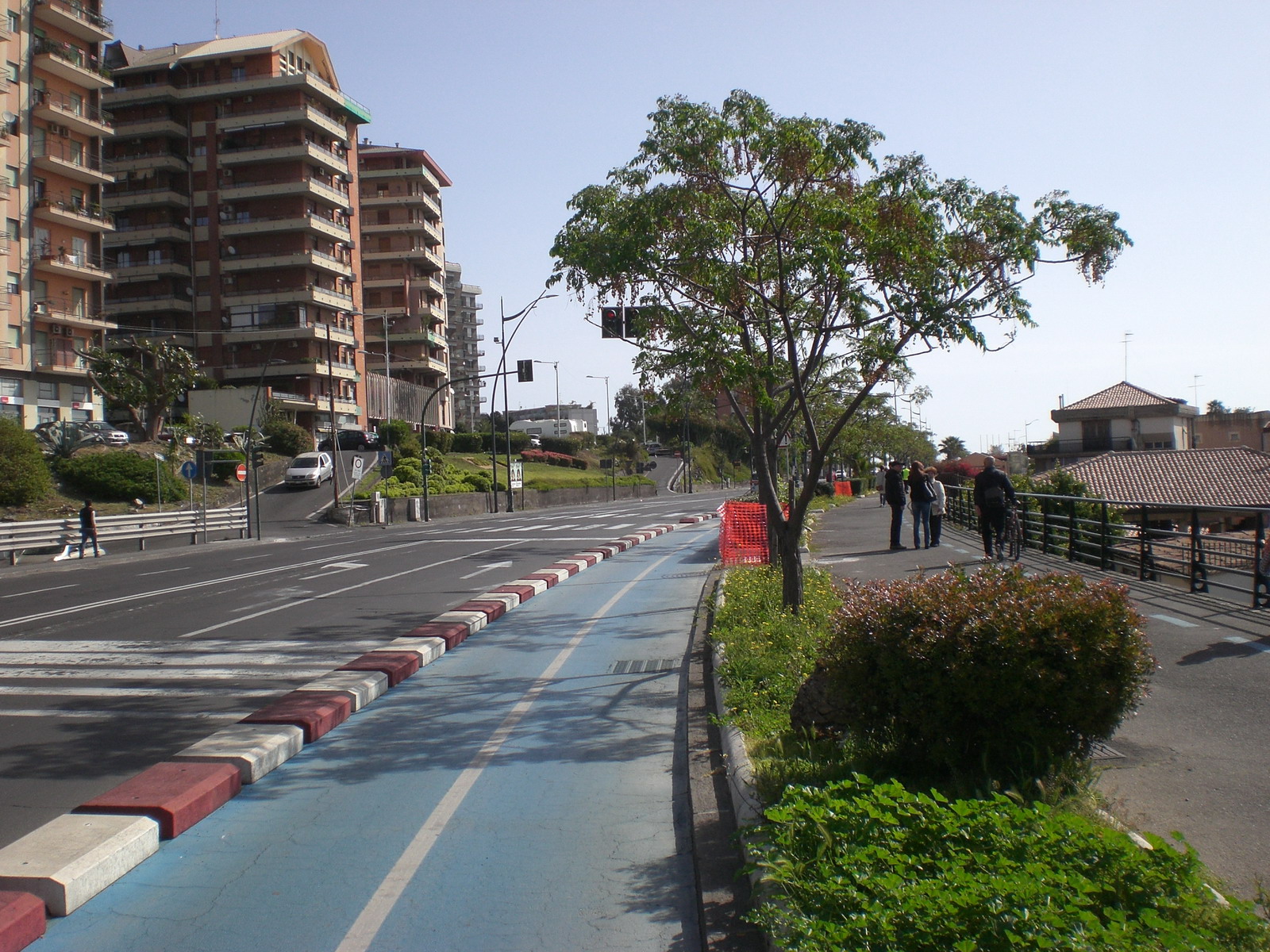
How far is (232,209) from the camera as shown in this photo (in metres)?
65.9

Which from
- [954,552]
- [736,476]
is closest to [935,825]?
[954,552]

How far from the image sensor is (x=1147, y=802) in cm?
465

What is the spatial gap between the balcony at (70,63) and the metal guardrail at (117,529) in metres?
25.0

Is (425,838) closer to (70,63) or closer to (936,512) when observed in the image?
(936,512)

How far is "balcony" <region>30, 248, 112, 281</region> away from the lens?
1781 inches

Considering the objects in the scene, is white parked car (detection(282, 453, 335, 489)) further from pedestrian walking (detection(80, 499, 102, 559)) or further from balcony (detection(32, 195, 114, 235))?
pedestrian walking (detection(80, 499, 102, 559))

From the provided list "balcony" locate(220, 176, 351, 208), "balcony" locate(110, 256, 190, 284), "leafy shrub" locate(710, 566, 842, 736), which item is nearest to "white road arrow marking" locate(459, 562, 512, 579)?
"leafy shrub" locate(710, 566, 842, 736)

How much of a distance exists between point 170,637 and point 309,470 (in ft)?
142

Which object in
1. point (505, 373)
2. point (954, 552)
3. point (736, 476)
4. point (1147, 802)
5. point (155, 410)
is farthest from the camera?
point (736, 476)

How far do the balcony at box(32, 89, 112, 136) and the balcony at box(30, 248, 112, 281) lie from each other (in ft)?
19.9

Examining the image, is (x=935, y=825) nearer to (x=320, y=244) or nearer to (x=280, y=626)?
(x=280, y=626)

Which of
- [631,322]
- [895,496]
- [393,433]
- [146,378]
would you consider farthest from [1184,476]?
[393,433]

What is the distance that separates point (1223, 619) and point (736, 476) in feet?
349

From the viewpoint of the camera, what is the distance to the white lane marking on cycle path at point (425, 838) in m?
4.04
